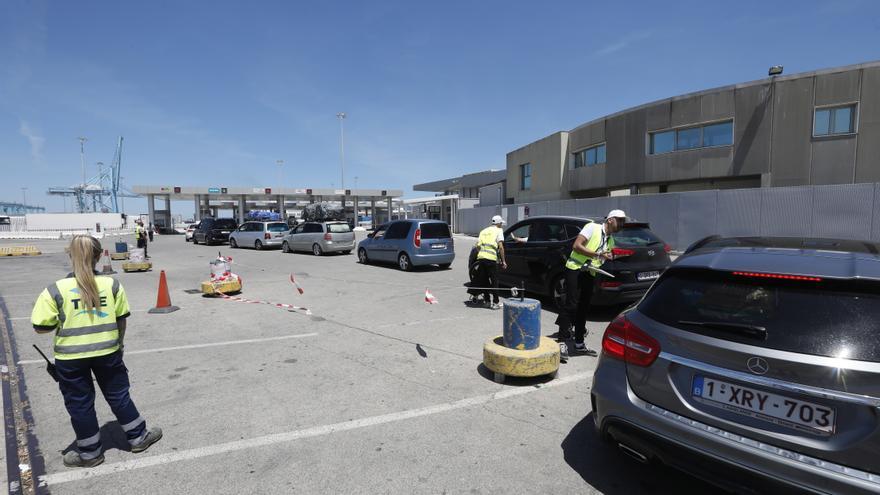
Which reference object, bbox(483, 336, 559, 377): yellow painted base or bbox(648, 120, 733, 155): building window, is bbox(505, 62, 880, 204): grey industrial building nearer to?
bbox(648, 120, 733, 155): building window

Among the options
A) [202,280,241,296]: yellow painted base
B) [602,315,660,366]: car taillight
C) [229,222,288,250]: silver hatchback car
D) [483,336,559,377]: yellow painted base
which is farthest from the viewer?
[229,222,288,250]: silver hatchback car

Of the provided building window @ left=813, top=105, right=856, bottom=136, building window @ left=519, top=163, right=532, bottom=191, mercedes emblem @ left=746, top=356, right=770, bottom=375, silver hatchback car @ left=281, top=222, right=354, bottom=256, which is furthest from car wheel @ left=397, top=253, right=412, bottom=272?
building window @ left=519, top=163, right=532, bottom=191

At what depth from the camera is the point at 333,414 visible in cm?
377

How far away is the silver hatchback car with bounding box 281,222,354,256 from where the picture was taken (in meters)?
18.4

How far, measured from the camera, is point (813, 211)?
553 inches

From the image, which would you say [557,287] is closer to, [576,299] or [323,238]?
[576,299]

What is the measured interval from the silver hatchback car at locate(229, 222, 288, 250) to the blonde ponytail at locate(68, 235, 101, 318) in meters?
20.1

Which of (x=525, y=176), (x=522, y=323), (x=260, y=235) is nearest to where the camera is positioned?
(x=522, y=323)

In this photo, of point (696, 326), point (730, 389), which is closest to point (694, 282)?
point (696, 326)

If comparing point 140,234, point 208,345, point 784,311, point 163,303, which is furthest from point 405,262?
point 140,234

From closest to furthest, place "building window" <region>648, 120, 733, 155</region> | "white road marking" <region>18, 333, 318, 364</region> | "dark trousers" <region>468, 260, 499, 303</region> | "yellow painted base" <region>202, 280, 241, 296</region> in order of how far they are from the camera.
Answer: "white road marking" <region>18, 333, 318, 364</region> < "dark trousers" <region>468, 260, 499, 303</region> < "yellow painted base" <region>202, 280, 241, 296</region> < "building window" <region>648, 120, 733, 155</region>

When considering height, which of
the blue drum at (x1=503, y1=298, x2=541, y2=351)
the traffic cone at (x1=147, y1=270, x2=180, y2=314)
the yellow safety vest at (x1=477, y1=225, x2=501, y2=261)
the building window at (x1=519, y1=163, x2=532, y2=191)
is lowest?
the traffic cone at (x1=147, y1=270, x2=180, y2=314)

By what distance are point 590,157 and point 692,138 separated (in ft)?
22.3

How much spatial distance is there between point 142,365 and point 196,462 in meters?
2.70
